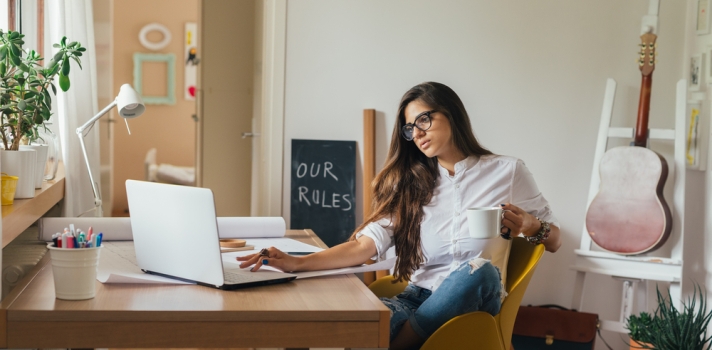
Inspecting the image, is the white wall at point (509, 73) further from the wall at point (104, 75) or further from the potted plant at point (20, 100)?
the wall at point (104, 75)

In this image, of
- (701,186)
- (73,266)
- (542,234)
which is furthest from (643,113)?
(73,266)

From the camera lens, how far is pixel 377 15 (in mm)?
3000

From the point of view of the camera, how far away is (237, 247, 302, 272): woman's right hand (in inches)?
64.4

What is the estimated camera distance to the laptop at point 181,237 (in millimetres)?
1399

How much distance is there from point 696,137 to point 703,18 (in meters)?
0.51

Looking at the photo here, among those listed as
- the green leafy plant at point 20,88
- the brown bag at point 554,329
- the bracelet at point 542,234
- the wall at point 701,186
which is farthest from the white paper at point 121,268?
the wall at point 701,186

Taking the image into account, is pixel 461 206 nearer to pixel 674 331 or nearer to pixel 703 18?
pixel 674 331

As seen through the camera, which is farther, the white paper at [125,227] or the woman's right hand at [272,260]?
the white paper at [125,227]

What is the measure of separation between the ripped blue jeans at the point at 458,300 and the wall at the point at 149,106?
6.41 m

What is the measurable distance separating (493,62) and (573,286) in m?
1.09

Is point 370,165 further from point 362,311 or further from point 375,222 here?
point 362,311

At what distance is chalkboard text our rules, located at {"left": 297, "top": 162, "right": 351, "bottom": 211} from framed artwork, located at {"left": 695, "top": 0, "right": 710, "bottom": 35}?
166 cm

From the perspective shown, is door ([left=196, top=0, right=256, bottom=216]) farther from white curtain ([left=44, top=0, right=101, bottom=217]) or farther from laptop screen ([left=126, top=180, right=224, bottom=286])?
laptop screen ([left=126, top=180, right=224, bottom=286])

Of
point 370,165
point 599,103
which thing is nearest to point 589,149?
point 599,103
